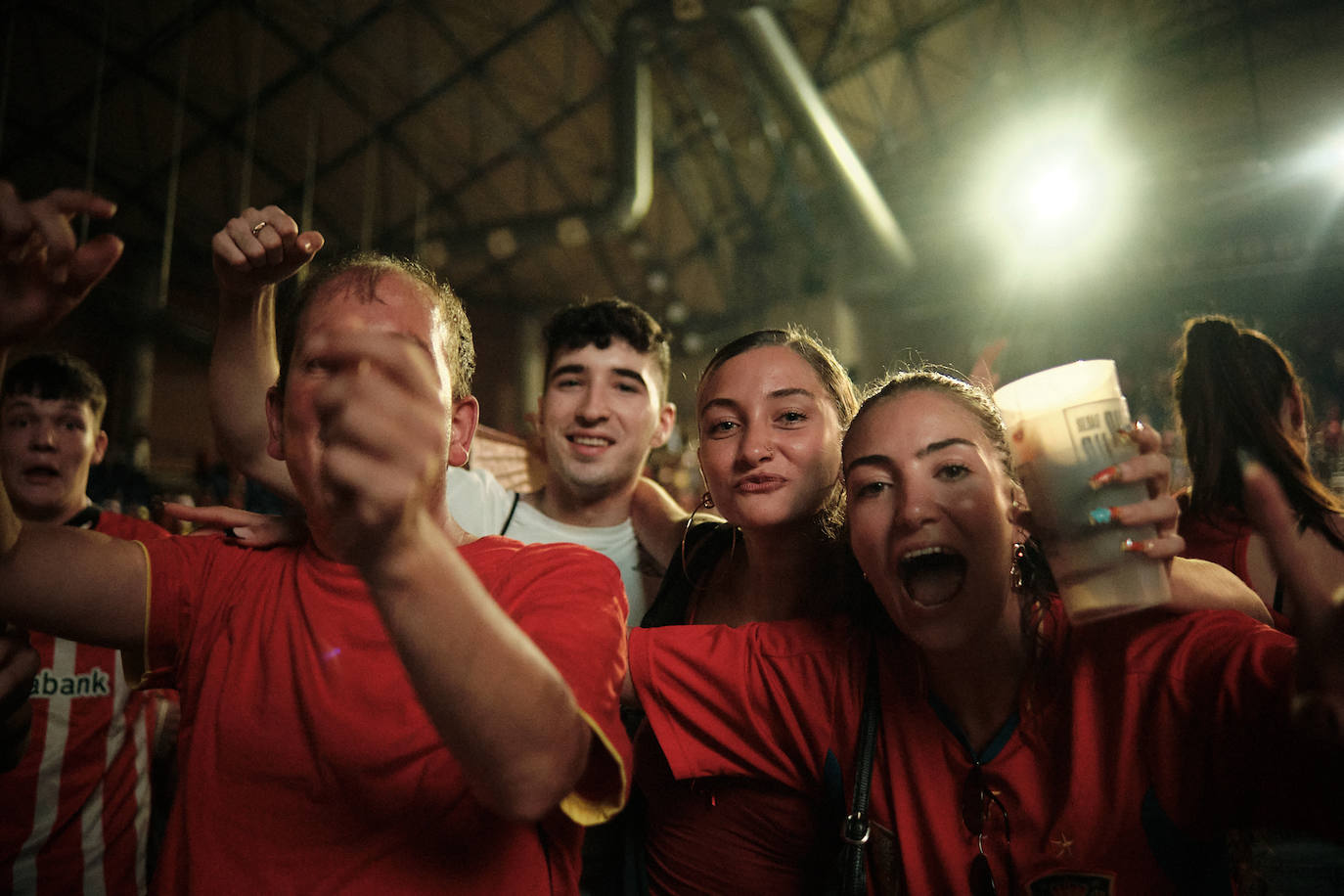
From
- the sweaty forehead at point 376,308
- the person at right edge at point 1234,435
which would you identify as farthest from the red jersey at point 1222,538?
the sweaty forehead at point 376,308

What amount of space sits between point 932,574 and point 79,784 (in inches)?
113

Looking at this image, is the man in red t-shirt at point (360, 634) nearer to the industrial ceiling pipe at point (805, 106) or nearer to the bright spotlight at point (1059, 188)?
the industrial ceiling pipe at point (805, 106)

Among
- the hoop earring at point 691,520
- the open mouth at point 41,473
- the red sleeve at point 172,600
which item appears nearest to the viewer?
the red sleeve at point 172,600

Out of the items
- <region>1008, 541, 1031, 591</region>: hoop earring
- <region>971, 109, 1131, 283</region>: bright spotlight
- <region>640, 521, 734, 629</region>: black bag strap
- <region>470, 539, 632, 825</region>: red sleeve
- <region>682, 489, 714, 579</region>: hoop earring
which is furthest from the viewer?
<region>971, 109, 1131, 283</region>: bright spotlight

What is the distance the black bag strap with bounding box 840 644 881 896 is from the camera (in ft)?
4.57

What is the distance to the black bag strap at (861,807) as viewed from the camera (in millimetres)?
1392

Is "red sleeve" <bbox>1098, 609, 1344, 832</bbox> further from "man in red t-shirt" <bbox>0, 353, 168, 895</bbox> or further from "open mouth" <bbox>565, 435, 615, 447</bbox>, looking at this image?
"man in red t-shirt" <bbox>0, 353, 168, 895</bbox>

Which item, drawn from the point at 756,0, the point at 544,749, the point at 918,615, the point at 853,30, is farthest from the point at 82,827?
the point at 853,30

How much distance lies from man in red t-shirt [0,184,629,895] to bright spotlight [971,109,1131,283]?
9.46 metres

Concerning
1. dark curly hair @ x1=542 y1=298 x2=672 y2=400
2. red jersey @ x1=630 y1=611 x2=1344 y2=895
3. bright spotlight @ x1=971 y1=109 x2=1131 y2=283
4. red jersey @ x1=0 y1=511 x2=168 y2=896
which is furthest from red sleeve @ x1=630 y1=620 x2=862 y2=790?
bright spotlight @ x1=971 y1=109 x2=1131 y2=283

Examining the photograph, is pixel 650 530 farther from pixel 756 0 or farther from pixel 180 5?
pixel 180 5

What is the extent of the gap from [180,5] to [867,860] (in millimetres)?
10292

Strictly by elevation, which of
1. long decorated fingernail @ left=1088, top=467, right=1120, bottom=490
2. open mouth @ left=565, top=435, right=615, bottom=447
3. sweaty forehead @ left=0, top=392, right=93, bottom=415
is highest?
sweaty forehead @ left=0, top=392, right=93, bottom=415

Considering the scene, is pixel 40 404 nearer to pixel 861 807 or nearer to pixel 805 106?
pixel 861 807
